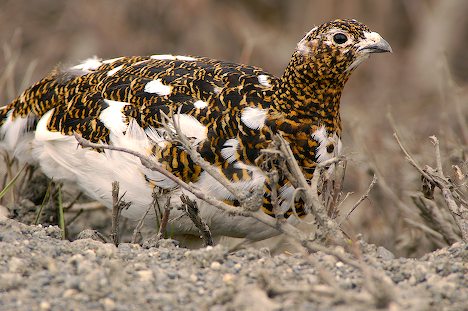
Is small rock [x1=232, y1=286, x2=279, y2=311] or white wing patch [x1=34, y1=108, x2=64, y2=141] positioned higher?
white wing patch [x1=34, y1=108, x2=64, y2=141]

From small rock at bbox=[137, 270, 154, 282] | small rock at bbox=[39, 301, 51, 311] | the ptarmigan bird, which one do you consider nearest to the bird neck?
the ptarmigan bird

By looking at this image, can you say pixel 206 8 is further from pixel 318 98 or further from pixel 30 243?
pixel 30 243

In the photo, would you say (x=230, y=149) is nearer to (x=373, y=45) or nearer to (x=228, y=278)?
(x=373, y=45)

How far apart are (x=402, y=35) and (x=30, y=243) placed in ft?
23.1

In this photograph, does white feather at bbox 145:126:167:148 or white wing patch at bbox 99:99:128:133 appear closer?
white feather at bbox 145:126:167:148

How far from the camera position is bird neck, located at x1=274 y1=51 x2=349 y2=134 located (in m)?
3.72

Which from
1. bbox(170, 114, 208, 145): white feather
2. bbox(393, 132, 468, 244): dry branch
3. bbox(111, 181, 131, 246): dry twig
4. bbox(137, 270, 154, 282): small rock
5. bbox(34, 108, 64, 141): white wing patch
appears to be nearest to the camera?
bbox(137, 270, 154, 282): small rock

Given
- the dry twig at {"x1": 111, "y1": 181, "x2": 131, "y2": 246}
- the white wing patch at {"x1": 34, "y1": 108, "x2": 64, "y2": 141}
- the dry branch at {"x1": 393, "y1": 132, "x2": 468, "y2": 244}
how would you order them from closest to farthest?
the dry branch at {"x1": 393, "y1": 132, "x2": 468, "y2": 244} < the dry twig at {"x1": 111, "y1": 181, "x2": 131, "y2": 246} < the white wing patch at {"x1": 34, "y1": 108, "x2": 64, "y2": 141}

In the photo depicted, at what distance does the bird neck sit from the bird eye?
0.15 m

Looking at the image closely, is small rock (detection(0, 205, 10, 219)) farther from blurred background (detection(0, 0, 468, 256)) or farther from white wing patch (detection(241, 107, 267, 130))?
blurred background (detection(0, 0, 468, 256))

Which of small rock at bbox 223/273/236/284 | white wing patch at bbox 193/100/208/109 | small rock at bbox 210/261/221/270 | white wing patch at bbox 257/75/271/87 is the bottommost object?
small rock at bbox 223/273/236/284

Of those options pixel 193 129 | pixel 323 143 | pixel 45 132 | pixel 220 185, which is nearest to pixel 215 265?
pixel 220 185

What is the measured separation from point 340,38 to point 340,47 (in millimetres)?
44

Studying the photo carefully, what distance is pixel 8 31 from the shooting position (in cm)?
763
